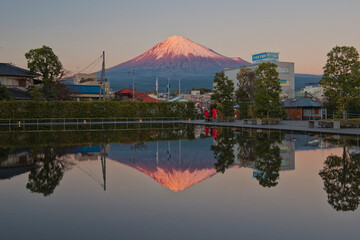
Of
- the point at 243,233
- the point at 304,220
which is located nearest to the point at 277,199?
the point at 304,220

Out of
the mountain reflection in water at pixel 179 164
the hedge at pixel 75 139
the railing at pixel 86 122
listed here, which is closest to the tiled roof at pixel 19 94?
the railing at pixel 86 122

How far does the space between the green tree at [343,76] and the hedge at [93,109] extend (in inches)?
947

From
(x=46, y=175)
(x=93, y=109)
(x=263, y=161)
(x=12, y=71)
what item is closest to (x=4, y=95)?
(x=12, y=71)

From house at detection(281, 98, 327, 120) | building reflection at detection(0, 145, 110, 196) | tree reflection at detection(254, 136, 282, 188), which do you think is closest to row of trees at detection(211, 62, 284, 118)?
house at detection(281, 98, 327, 120)

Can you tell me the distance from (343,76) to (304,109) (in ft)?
69.6

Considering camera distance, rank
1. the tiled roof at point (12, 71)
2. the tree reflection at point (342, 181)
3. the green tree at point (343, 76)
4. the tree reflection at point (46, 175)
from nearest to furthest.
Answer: the tree reflection at point (342, 181) < the tree reflection at point (46, 175) < the green tree at point (343, 76) < the tiled roof at point (12, 71)

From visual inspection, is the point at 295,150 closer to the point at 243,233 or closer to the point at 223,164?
the point at 223,164

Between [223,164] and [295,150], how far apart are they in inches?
192

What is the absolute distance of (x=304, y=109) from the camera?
4919 centimetres

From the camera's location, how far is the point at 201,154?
14.5 metres

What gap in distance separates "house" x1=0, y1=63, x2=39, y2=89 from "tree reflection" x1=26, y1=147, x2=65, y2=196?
3782cm

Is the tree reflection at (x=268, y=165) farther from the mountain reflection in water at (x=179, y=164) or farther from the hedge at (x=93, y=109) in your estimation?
the hedge at (x=93, y=109)

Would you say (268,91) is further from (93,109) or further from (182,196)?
(182,196)

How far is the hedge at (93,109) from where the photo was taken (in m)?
39.3
